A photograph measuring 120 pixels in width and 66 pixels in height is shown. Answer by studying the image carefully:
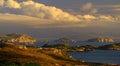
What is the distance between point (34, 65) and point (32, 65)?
691 mm

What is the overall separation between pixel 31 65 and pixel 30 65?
36.6 inches

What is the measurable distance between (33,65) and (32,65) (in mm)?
391

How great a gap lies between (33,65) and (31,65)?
0.65m

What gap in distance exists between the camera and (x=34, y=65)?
383ft

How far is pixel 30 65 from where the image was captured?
117125 mm

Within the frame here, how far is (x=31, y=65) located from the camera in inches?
4577

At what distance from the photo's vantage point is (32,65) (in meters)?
116

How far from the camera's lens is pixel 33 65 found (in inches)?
4594

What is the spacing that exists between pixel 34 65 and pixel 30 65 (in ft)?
3.47

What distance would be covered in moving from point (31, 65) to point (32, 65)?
0.27 metres
